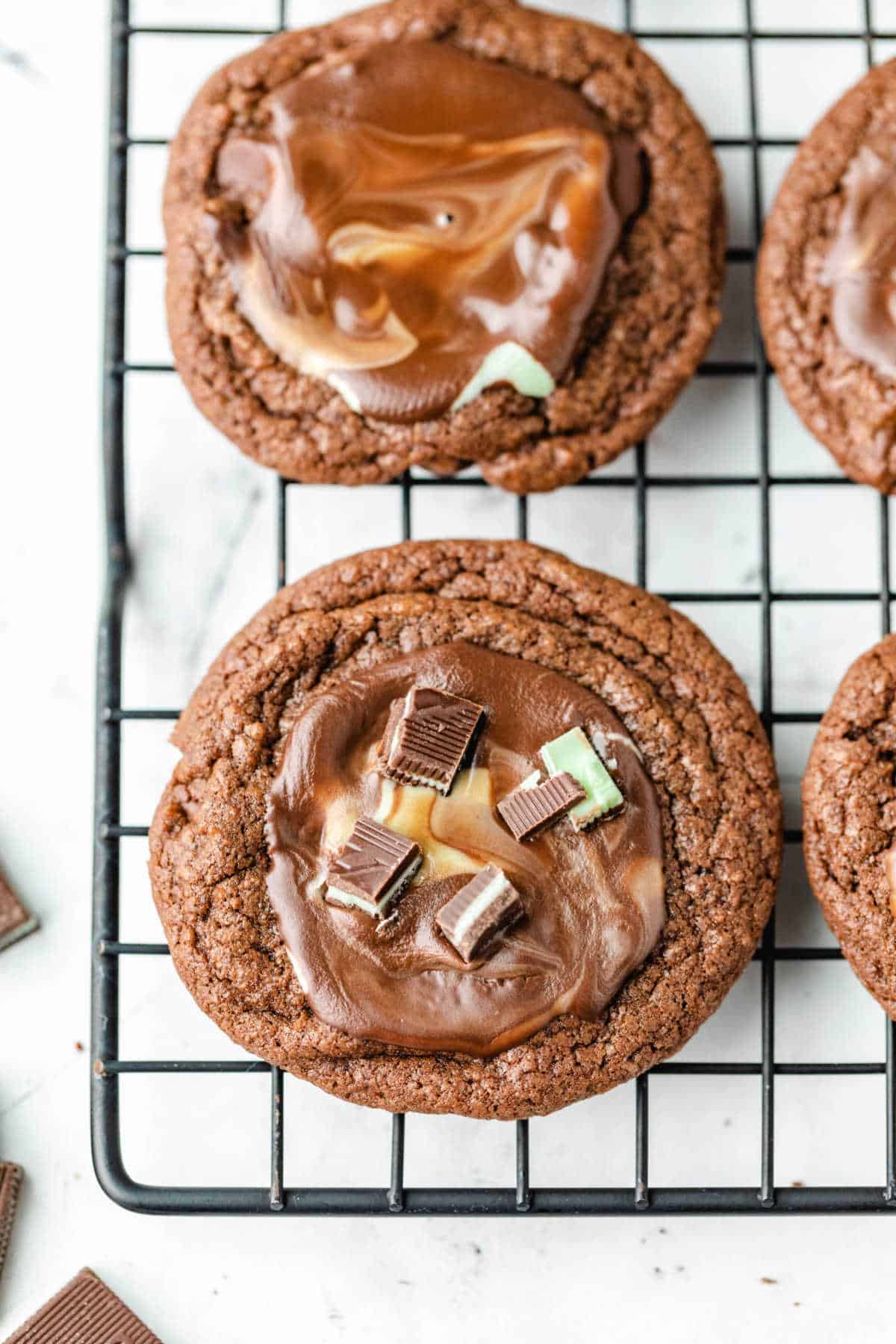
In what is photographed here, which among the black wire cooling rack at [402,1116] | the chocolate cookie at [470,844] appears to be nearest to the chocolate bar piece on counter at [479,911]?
the chocolate cookie at [470,844]

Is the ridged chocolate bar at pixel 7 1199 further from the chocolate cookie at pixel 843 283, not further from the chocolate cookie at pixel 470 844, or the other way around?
the chocolate cookie at pixel 843 283

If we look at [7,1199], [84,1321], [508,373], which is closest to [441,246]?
[508,373]

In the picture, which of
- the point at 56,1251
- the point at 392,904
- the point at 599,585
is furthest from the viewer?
the point at 56,1251

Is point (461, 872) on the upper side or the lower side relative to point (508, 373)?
lower

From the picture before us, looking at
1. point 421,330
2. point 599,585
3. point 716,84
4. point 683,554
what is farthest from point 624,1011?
point 716,84

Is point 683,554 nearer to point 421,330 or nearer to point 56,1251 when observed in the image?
point 421,330

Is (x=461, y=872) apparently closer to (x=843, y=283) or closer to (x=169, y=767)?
(x=169, y=767)

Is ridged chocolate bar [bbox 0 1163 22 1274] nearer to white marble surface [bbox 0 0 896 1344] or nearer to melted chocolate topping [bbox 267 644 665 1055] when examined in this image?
white marble surface [bbox 0 0 896 1344]
